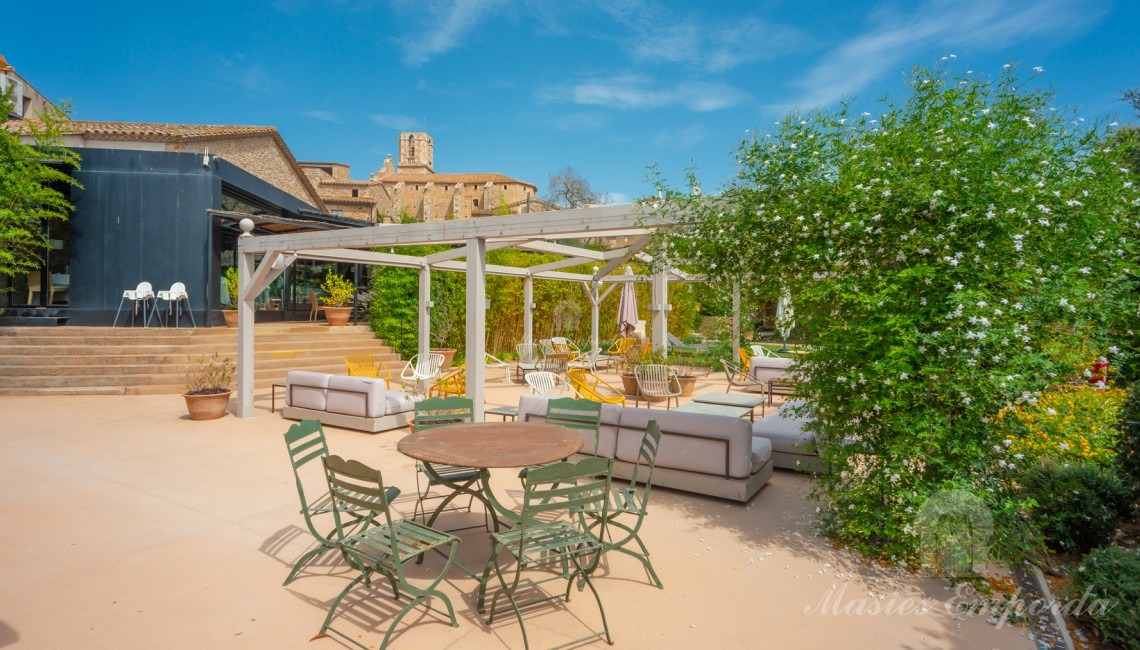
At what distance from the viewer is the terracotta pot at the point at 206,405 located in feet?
25.4

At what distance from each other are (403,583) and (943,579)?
3.06m

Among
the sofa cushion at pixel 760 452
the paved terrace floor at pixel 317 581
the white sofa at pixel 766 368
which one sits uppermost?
the white sofa at pixel 766 368

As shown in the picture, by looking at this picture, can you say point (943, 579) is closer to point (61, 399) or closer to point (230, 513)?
point (230, 513)

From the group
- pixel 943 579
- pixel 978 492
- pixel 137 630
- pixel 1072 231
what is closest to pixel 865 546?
pixel 943 579

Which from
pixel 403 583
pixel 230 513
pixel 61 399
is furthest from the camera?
pixel 61 399

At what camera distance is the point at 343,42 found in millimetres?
18250

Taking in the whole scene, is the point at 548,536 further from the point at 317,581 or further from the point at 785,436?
the point at 785,436

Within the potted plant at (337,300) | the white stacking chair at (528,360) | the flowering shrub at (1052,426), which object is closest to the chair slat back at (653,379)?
the white stacking chair at (528,360)

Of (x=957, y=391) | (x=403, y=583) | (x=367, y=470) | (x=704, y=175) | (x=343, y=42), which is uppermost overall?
(x=343, y=42)

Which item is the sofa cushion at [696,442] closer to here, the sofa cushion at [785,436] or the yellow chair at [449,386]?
the sofa cushion at [785,436]

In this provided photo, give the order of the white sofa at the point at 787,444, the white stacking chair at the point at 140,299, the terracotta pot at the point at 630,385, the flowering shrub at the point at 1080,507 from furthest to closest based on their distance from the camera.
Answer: the white stacking chair at the point at 140,299
the terracotta pot at the point at 630,385
the white sofa at the point at 787,444
the flowering shrub at the point at 1080,507

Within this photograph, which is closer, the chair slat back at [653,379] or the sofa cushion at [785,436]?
the sofa cushion at [785,436]

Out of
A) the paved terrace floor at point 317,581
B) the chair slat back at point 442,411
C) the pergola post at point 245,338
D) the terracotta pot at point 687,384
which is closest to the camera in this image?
the paved terrace floor at point 317,581

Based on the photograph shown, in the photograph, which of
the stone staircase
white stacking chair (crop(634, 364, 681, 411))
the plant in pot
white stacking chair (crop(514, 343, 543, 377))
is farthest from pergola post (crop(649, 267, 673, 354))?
the stone staircase
